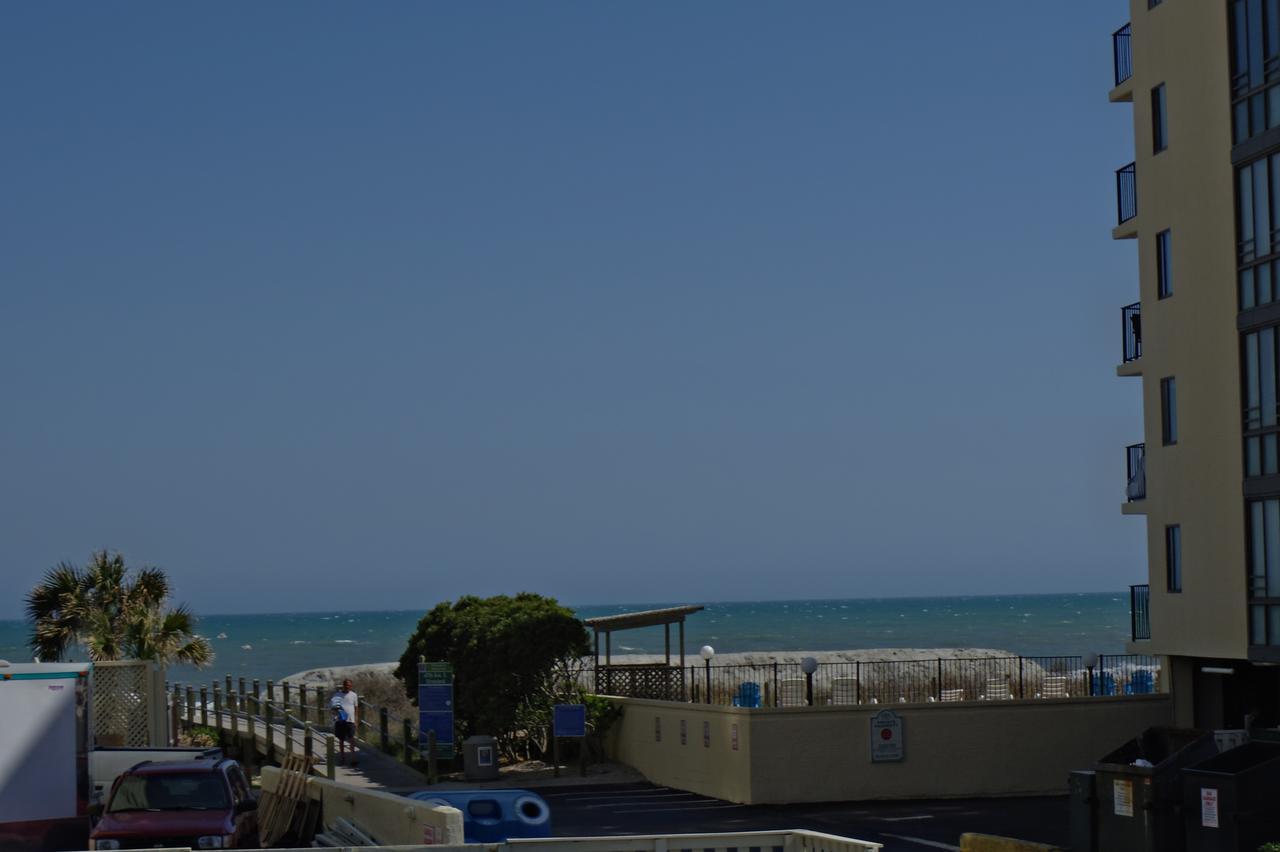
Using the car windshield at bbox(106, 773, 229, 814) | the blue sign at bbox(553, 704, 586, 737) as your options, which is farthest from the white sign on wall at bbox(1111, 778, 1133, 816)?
the blue sign at bbox(553, 704, 586, 737)

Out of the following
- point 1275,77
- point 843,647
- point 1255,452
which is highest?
point 1275,77

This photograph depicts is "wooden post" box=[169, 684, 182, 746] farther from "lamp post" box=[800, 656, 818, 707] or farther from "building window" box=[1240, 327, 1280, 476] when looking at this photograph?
"building window" box=[1240, 327, 1280, 476]

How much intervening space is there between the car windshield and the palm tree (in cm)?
1992

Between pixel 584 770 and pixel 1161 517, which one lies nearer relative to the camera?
pixel 1161 517

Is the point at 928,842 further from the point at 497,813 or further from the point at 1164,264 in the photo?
the point at 1164,264

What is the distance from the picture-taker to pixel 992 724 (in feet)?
105

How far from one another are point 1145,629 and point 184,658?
2199 cm

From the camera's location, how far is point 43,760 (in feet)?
70.2

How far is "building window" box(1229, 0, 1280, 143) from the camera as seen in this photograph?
2828cm

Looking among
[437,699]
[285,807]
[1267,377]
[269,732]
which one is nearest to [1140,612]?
[1267,377]

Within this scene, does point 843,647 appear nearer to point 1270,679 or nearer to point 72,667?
point 1270,679

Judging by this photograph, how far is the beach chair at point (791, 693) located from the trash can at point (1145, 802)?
12.4m

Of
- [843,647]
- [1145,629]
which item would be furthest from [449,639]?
[843,647]

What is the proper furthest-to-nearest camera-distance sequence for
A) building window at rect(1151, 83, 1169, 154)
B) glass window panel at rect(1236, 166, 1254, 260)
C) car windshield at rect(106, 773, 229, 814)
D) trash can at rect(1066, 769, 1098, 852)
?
1. building window at rect(1151, 83, 1169, 154)
2. glass window panel at rect(1236, 166, 1254, 260)
3. trash can at rect(1066, 769, 1098, 852)
4. car windshield at rect(106, 773, 229, 814)
